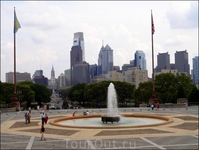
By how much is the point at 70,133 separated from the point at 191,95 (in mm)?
48172

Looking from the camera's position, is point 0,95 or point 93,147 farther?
point 0,95

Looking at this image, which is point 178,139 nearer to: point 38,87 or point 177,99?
point 177,99

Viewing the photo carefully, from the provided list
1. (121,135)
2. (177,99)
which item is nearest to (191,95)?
(177,99)

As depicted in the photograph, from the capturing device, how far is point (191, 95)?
64688 mm

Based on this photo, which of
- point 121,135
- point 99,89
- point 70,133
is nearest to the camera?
point 121,135

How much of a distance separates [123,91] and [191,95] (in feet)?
129

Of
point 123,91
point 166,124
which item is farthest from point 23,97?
point 166,124

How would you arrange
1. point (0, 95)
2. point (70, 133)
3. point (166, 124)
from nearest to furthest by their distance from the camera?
point (70, 133) < point (166, 124) < point (0, 95)

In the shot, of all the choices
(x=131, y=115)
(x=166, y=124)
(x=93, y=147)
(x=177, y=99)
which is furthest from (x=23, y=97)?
(x=93, y=147)

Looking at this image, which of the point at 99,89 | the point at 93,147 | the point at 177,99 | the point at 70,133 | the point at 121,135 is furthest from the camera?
the point at 99,89

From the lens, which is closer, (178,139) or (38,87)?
(178,139)

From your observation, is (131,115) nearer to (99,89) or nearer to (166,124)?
(166,124)

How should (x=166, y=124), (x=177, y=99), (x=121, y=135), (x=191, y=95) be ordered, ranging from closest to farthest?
(x=121, y=135), (x=166, y=124), (x=177, y=99), (x=191, y=95)

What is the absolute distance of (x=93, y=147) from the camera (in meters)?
17.8
